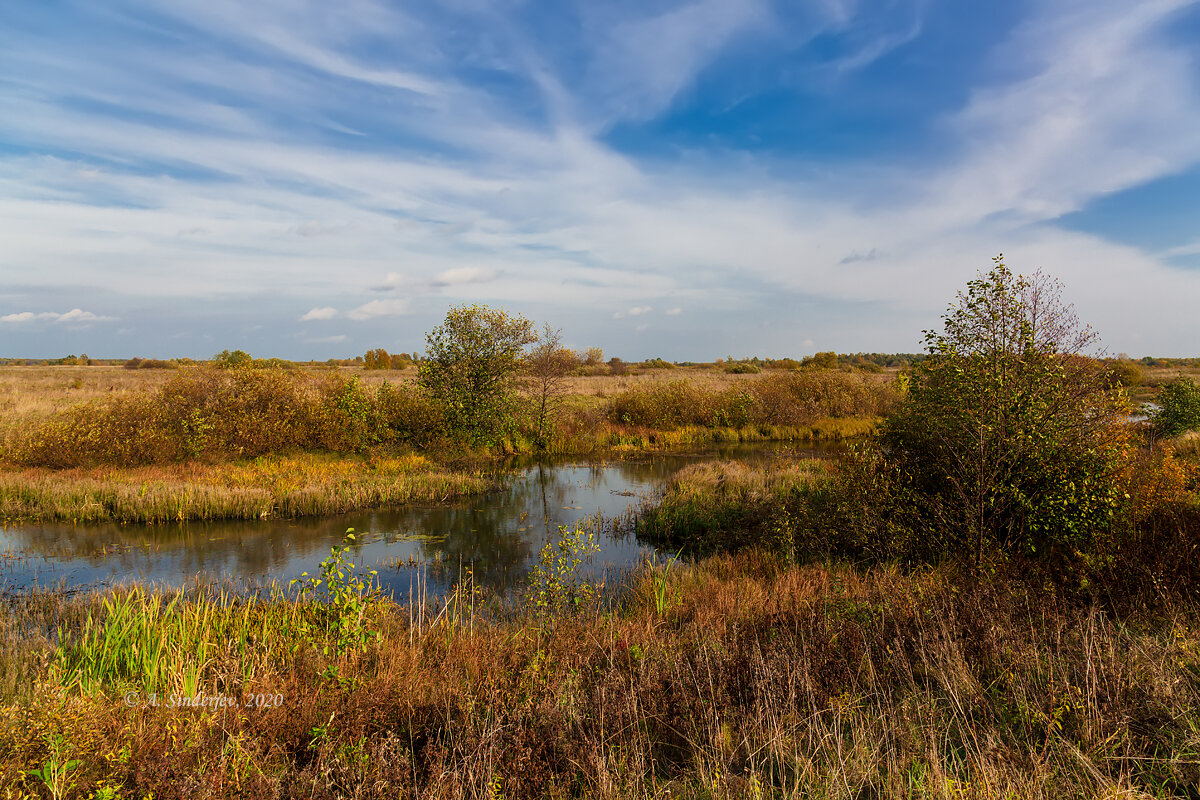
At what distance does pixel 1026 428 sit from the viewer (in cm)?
809

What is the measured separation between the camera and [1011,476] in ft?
27.9

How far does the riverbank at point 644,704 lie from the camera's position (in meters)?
3.49

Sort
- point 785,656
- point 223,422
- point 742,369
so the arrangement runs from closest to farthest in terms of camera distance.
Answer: point 785,656, point 223,422, point 742,369

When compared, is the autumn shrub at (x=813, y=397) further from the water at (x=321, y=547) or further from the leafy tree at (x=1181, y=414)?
the water at (x=321, y=547)

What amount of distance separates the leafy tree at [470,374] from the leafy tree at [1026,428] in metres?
18.2

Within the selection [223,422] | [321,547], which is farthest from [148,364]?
[321,547]

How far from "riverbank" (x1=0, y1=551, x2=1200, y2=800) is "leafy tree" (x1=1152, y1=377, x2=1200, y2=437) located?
65.5ft

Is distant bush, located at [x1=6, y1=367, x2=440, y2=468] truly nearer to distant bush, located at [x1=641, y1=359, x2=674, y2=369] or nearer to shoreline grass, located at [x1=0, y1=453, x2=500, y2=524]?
shoreline grass, located at [x1=0, y1=453, x2=500, y2=524]

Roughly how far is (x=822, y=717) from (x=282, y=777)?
380 centimetres

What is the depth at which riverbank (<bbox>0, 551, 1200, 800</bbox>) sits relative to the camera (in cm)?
349

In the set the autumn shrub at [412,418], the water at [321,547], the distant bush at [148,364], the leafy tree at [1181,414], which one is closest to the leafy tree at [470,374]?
the autumn shrub at [412,418]

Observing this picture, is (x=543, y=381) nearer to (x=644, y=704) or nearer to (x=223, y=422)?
(x=223, y=422)

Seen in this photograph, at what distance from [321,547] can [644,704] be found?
1068cm

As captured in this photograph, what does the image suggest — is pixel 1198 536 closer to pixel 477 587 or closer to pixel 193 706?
pixel 477 587
